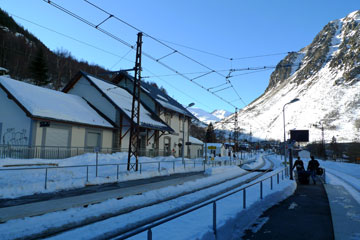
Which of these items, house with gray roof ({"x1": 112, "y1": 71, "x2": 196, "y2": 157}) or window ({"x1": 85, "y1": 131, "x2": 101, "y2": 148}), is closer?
window ({"x1": 85, "y1": 131, "x2": 101, "y2": 148})

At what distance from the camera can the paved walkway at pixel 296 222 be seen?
7000mm

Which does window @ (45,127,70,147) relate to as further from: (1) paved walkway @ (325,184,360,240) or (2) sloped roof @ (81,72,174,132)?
(1) paved walkway @ (325,184,360,240)

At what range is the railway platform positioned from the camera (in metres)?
7.01

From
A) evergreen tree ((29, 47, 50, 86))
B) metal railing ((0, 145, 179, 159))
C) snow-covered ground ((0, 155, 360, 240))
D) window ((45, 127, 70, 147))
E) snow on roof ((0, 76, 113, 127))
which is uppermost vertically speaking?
evergreen tree ((29, 47, 50, 86))

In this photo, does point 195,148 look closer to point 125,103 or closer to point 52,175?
point 125,103

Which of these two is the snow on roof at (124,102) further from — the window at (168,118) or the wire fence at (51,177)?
the wire fence at (51,177)

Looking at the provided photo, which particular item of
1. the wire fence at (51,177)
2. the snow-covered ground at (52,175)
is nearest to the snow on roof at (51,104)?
the snow-covered ground at (52,175)

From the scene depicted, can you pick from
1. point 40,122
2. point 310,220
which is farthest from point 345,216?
point 40,122

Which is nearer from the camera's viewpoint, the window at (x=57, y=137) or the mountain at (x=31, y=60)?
the window at (x=57, y=137)

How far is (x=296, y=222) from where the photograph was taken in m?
8.23

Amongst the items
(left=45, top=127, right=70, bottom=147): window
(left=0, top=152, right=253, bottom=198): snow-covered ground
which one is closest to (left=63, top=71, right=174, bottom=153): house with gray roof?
(left=45, top=127, right=70, bottom=147): window

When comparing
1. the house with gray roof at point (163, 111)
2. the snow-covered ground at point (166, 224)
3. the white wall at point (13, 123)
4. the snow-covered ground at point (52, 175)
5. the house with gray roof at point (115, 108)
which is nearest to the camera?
the snow-covered ground at point (166, 224)

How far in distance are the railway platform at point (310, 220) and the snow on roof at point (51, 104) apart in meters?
19.7

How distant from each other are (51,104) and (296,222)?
77.3 feet
